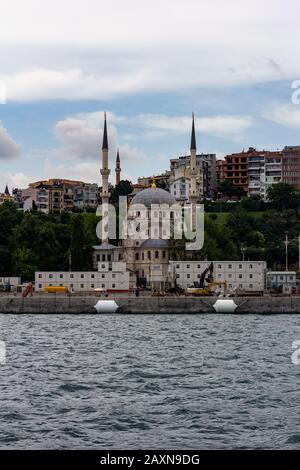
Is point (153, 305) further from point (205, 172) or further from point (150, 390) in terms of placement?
point (205, 172)

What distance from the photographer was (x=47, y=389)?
3002 cm

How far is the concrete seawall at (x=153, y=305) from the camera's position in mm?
68688

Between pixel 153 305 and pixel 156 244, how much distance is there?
29356mm

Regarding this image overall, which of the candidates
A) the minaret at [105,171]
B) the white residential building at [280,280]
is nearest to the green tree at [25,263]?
the minaret at [105,171]

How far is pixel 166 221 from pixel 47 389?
7579 cm

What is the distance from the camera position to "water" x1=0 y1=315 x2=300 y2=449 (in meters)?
23.3

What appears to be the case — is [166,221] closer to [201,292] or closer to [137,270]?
[137,270]

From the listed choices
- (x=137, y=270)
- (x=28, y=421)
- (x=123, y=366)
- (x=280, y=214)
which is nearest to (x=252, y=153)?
(x=280, y=214)

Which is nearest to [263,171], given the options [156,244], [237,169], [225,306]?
[237,169]

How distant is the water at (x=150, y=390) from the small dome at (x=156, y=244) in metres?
47.1
